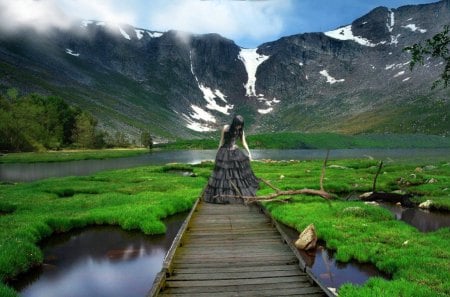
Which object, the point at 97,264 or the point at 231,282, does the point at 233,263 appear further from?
the point at 97,264

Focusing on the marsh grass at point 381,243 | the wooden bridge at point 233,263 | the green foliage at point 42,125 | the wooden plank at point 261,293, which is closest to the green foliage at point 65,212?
the wooden bridge at point 233,263

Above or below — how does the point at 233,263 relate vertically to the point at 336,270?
above

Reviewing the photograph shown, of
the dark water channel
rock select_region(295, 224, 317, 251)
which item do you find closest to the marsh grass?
rock select_region(295, 224, 317, 251)

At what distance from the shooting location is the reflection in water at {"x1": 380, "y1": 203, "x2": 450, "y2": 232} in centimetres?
2795

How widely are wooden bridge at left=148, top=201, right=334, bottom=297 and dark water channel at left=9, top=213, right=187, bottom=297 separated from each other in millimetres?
3417

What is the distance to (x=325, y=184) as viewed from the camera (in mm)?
46406

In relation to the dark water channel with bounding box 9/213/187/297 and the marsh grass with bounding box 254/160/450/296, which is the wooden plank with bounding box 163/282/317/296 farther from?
the dark water channel with bounding box 9/213/187/297

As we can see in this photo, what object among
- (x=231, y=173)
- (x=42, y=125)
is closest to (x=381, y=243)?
(x=231, y=173)

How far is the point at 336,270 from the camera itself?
18.4m

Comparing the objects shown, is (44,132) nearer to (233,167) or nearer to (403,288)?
(233,167)

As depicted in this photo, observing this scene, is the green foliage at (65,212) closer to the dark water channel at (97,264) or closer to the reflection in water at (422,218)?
the dark water channel at (97,264)

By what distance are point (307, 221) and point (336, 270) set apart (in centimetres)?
764

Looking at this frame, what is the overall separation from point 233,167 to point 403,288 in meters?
12.5

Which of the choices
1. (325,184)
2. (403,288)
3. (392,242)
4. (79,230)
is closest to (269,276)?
(403,288)
